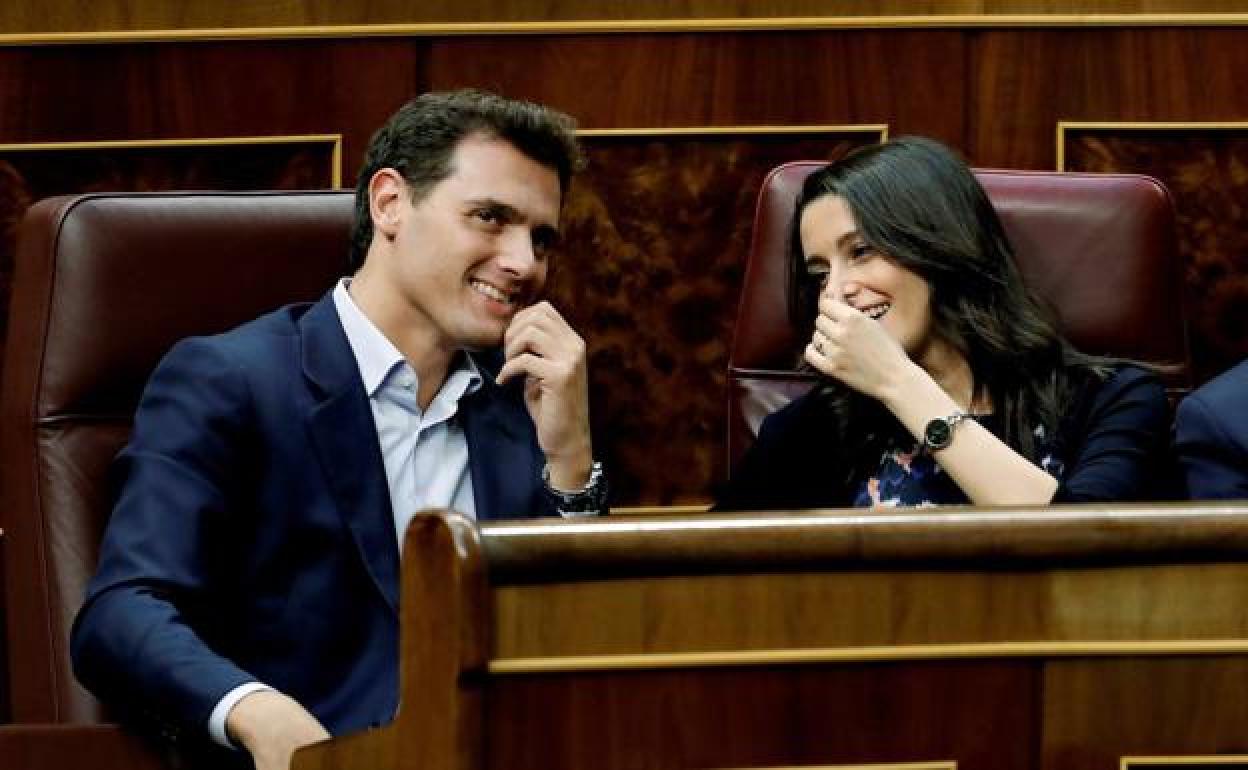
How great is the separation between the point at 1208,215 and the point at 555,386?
2.02ft

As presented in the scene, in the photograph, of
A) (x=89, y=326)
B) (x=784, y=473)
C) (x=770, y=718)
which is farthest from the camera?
(x=784, y=473)

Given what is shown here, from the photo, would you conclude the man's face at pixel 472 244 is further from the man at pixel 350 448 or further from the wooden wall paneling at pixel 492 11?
the wooden wall paneling at pixel 492 11

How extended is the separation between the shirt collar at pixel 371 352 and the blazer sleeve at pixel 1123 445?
0.32m

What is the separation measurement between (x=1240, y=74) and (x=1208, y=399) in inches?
23.8

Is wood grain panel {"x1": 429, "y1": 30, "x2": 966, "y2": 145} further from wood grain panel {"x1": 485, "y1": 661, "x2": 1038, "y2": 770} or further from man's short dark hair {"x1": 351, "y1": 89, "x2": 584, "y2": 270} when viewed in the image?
wood grain panel {"x1": 485, "y1": 661, "x2": 1038, "y2": 770}

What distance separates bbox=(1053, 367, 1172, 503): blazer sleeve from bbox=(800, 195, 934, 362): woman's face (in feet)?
0.35

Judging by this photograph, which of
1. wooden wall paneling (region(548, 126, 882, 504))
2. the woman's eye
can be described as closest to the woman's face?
the woman's eye

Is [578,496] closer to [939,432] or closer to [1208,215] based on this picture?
[939,432]

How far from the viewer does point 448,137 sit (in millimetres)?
1096

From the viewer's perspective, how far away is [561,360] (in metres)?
1.07

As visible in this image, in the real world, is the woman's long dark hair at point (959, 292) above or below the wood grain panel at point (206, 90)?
below

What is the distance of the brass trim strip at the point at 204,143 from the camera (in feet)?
4.86

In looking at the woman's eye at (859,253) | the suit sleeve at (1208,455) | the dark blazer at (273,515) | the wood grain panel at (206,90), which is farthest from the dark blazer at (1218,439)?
the wood grain panel at (206,90)

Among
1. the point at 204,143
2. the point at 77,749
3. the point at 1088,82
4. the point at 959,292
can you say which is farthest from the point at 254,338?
the point at 1088,82
